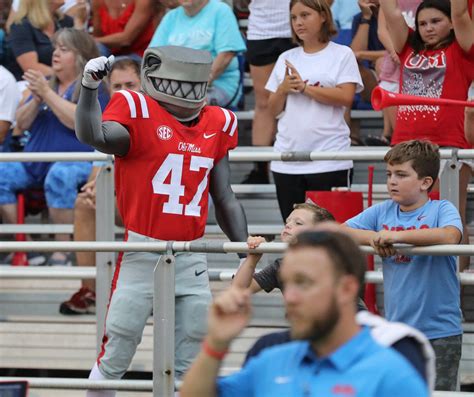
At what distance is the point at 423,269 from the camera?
186 inches

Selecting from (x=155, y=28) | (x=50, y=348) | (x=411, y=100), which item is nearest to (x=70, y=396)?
(x=50, y=348)

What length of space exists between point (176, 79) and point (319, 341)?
94.6 inches

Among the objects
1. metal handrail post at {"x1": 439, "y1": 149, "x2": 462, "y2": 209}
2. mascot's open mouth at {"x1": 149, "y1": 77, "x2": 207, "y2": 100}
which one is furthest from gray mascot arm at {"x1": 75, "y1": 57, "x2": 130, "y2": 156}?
metal handrail post at {"x1": 439, "y1": 149, "x2": 462, "y2": 209}

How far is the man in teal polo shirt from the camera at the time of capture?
2770mm

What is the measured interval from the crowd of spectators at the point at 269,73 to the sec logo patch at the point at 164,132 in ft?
5.10

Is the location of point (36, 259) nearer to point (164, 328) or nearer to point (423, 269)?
point (164, 328)

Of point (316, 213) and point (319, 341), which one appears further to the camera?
point (316, 213)

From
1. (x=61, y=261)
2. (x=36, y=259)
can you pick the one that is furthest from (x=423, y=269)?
(x=36, y=259)

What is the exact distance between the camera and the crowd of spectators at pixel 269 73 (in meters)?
6.17

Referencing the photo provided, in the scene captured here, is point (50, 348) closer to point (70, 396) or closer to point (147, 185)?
point (70, 396)

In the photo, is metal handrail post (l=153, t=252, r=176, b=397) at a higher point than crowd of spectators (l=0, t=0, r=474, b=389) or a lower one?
lower

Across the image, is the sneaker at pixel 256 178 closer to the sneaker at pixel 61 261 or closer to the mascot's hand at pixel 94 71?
the sneaker at pixel 61 261

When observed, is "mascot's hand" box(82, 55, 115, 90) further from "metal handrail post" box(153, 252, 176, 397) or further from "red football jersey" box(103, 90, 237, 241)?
"metal handrail post" box(153, 252, 176, 397)

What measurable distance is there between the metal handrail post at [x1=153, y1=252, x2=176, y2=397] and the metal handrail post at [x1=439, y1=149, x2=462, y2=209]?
4.48 feet
